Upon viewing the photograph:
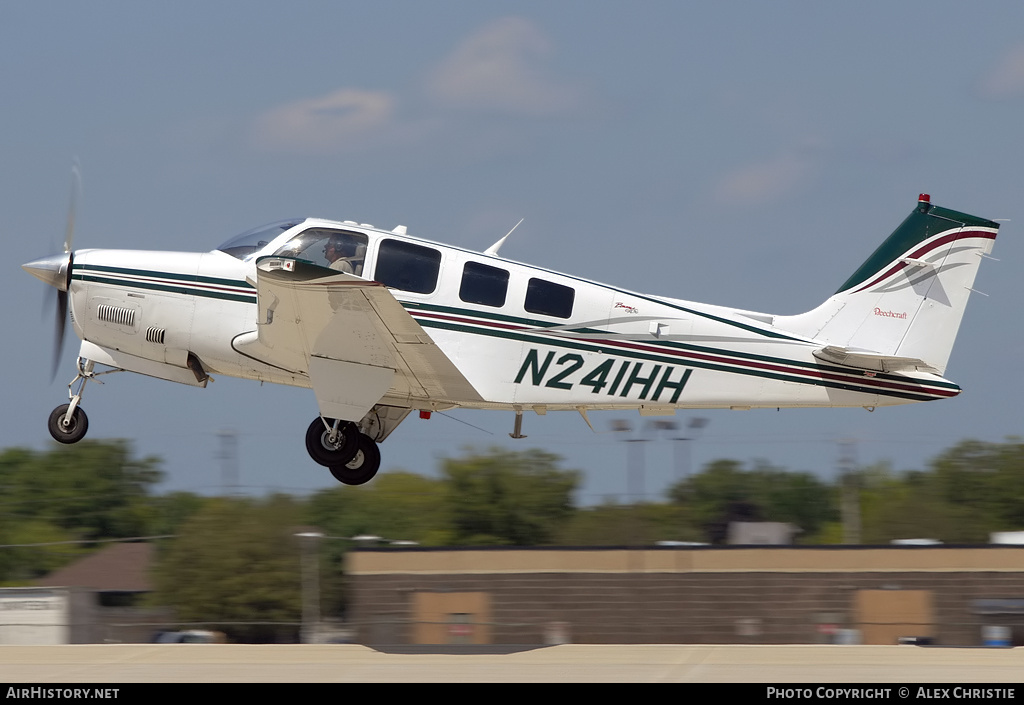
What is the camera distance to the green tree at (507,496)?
30312 mm

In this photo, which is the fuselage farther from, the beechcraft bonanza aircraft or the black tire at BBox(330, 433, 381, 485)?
the black tire at BBox(330, 433, 381, 485)

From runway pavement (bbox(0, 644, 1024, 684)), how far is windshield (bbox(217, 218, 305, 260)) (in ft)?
14.9

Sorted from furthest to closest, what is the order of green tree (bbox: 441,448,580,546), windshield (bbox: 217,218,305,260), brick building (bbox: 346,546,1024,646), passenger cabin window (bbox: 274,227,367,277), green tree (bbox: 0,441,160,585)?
green tree (bbox: 0,441,160,585) < green tree (bbox: 441,448,580,546) < brick building (bbox: 346,546,1024,646) < windshield (bbox: 217,218,305,260) < passenger cabin window (bbox: 274,227,367,277)

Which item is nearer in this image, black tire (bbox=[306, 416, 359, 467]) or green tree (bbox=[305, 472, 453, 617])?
black tire (bbox=[306, 416, 359, 467])

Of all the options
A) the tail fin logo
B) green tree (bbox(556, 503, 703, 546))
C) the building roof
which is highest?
the tail fin logo

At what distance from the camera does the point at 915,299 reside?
13.8m

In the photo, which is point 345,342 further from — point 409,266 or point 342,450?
point 342,450

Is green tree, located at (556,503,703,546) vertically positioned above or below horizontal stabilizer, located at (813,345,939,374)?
below

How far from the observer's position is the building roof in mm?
30694

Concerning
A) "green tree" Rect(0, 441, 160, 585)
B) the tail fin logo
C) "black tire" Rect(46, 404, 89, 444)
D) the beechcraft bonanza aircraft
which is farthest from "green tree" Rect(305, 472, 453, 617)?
the tail fin logo

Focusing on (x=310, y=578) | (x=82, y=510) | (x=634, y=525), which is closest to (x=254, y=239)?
(x=634, y=525)

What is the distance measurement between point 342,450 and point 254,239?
2.56 metres
